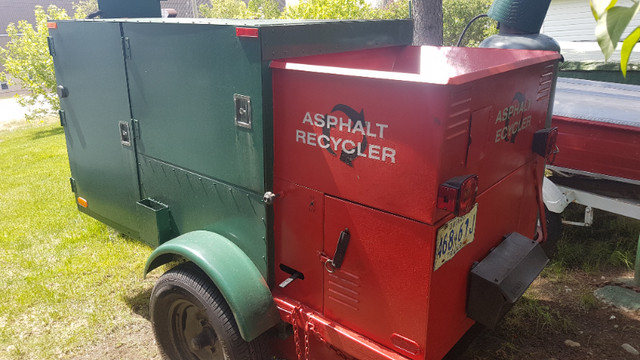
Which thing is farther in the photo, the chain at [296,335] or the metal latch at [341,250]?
the chain at [296,335]

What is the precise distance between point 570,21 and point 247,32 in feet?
54.7

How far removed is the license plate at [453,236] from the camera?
222 cm

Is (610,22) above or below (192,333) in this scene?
above

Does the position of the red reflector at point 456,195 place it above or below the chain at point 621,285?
above

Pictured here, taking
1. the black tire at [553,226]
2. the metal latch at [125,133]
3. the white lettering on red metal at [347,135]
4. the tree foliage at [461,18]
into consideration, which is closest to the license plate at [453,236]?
the white lettering on red metal at [347,135]

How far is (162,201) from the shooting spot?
11.6ft

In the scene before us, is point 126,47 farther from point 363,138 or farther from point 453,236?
point 453,236

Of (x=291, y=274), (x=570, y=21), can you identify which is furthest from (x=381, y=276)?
(x=570, y=21)

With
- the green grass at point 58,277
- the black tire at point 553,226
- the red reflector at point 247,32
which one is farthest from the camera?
the black tire at point 553,226

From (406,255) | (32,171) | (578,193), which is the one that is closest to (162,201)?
(406,255)

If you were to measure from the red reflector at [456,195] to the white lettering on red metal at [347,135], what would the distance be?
265 mm

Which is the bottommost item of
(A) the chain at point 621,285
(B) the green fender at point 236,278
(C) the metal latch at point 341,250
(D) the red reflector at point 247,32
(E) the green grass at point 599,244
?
(A) the chain at point 621,285

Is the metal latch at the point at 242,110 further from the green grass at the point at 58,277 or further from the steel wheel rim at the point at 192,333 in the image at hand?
the green grass at the point at 58,277

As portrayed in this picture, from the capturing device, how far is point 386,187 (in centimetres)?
225
